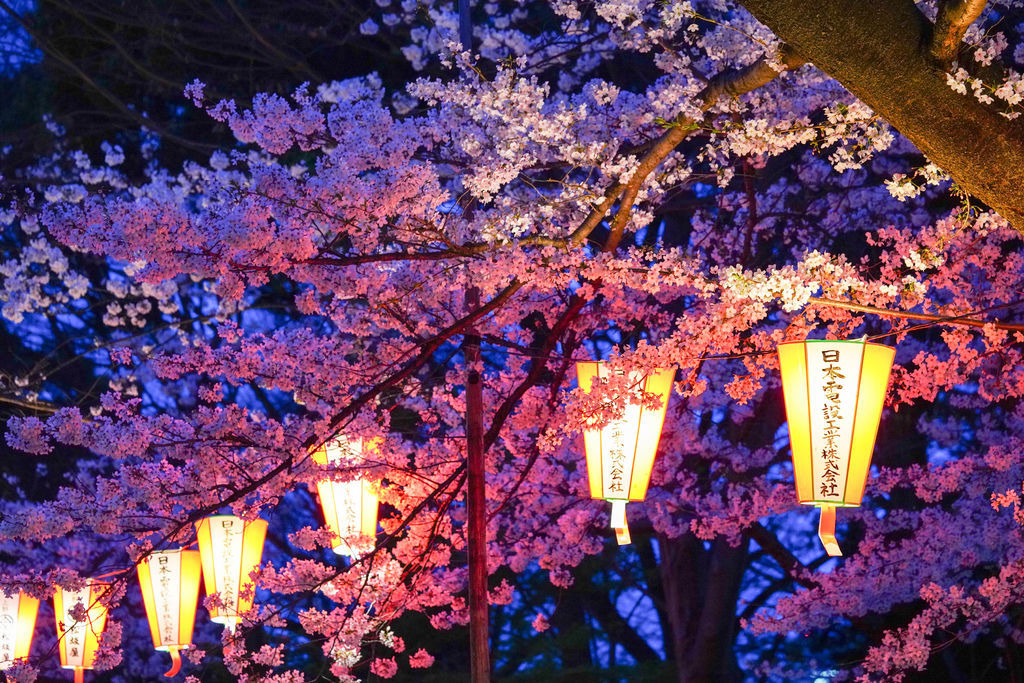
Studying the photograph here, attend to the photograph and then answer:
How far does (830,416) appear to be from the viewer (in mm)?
4305

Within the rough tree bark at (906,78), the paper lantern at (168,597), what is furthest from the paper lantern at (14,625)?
the rough tree bark at (906,78)

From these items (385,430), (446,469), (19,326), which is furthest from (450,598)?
(19,326)

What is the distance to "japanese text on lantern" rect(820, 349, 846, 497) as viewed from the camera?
14.0 ft

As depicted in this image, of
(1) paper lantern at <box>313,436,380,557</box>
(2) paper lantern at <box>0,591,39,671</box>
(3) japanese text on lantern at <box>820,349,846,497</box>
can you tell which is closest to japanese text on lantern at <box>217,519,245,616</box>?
(1) paper lantern at <box>313,436,380,557</box>

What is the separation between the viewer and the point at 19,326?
13.1 meters

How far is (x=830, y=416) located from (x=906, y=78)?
76.1 inches

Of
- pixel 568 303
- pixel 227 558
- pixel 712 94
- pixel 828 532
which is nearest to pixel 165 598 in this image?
Answer: pixel 227 558

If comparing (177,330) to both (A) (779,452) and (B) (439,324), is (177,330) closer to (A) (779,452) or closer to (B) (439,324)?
(B) (439,324)

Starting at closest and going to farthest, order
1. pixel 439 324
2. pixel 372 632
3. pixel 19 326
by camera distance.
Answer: pixel 372 632
pixel 439 324
pixel 19 326

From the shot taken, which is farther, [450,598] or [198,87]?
[450,598]

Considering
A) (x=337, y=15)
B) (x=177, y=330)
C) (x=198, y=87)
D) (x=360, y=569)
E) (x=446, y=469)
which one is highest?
(x=337, y=15)

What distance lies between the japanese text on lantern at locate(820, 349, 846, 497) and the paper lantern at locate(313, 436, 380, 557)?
3.35 meters

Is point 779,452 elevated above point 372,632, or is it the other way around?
point 779,452

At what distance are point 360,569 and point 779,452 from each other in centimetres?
423
